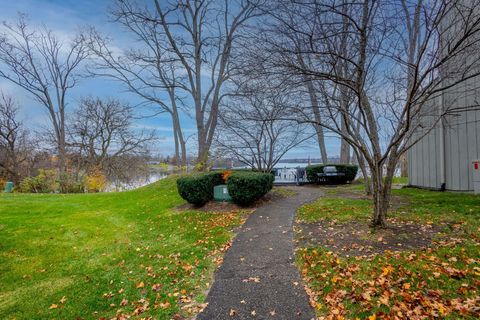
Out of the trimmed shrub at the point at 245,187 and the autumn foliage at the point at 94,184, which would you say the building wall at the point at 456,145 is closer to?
the trimmed shrub at the point at 245,187

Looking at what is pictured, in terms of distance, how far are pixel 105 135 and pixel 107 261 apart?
1850 centimetres

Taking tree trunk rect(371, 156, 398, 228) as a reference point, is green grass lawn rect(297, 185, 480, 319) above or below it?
below

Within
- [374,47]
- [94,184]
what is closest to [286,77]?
[374,47]

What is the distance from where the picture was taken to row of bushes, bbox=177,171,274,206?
7051 millimetres

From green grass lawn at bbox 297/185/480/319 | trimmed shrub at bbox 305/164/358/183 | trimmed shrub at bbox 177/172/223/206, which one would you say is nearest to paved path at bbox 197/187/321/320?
green grass lawn at bbox 297/185/480/319

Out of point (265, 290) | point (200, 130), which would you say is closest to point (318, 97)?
point (265, 290)

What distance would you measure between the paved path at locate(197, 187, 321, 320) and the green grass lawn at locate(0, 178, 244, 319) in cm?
23

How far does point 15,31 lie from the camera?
1623 centimetres

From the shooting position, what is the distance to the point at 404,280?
9.22 ft

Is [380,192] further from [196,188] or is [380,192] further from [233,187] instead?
→ [196,188]

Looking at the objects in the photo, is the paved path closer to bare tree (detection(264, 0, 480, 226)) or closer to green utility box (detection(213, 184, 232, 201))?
bare tree (detection(264, 0, 480, 226))

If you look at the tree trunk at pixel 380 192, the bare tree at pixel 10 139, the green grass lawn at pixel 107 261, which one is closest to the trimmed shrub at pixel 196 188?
the green grass lawn at pixel 107 261

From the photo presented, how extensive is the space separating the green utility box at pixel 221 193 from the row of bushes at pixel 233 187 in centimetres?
15

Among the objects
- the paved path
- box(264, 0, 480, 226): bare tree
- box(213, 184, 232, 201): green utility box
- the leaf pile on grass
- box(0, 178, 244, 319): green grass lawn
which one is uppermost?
box(264, 0, 480, 226): bare tree
